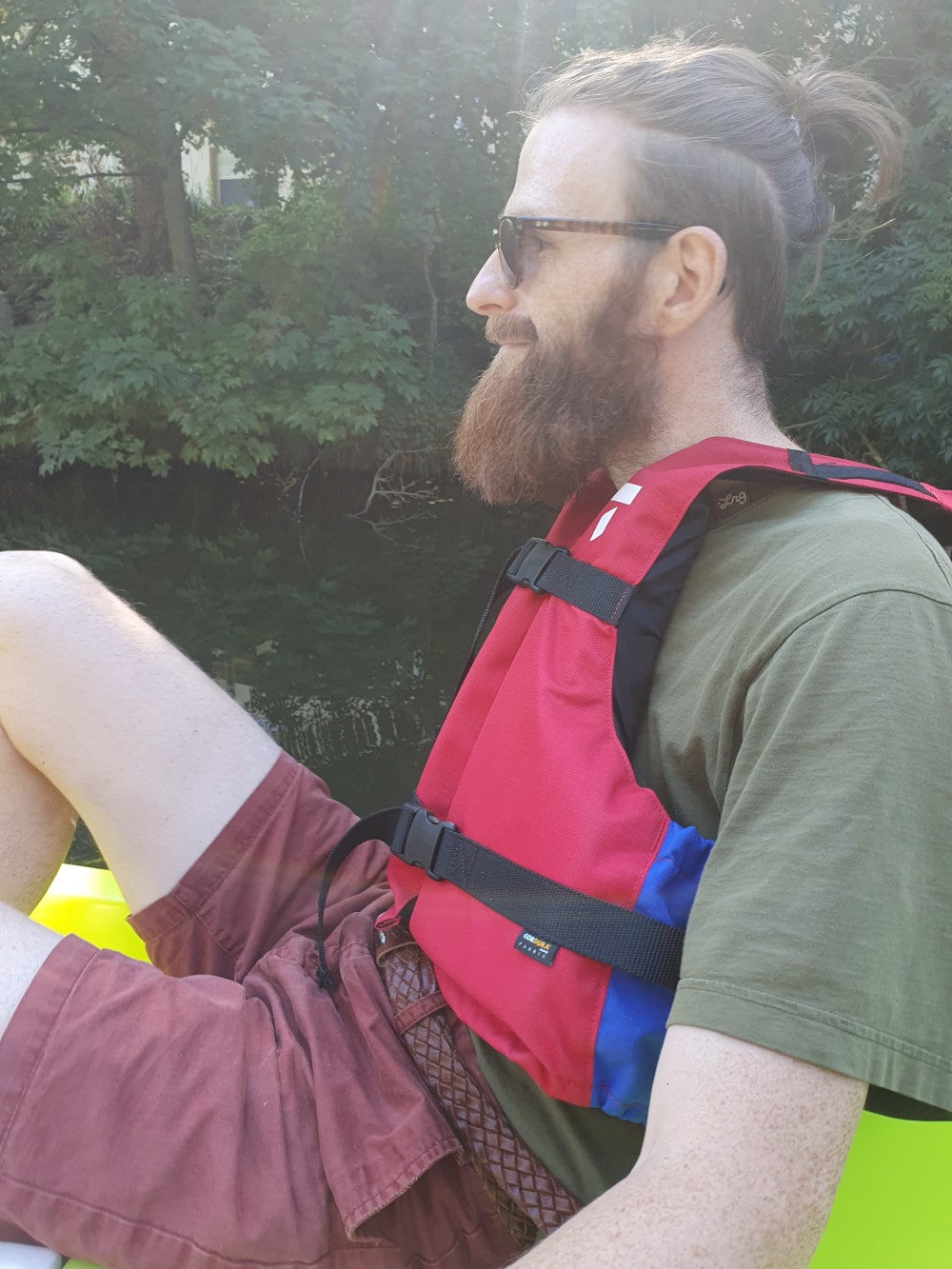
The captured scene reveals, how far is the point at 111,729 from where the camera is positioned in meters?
1.32

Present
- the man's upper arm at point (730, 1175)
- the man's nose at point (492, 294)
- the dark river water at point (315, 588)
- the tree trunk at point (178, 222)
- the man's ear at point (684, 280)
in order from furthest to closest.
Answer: the tree trunk at point (178, 222) → the dark river water at point (315, 588) → the man's nose at point (492, 294) → the man's ear at point (684, 280) → the man's upper arm at point (730, 1175)

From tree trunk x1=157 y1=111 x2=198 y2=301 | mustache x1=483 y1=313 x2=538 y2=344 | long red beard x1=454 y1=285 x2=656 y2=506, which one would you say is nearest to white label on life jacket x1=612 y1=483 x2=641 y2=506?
long red beard x1=454 y1=285 x2=656 y2=506

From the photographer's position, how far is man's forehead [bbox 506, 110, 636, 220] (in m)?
1.29

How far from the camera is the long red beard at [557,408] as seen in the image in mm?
1292

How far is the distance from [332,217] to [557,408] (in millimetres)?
7652

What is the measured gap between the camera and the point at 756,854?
80 centimetres

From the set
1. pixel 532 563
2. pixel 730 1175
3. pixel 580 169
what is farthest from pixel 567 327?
pixel 730 1175

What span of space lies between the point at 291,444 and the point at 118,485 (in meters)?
1.61

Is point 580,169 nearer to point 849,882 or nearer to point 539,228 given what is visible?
point 539,228

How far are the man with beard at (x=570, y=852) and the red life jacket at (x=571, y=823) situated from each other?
1cm

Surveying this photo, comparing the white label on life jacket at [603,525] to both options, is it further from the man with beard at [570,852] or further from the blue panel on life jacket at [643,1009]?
the blue panel on life jacket at [643,1009]

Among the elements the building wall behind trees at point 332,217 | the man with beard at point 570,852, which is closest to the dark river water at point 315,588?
the building wall behind trees at point 332,217

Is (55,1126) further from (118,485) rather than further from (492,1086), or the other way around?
(118,485)

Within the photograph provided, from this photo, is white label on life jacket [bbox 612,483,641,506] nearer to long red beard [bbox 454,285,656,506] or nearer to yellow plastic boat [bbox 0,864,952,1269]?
long red beard [bbox 454,285,656,506]
